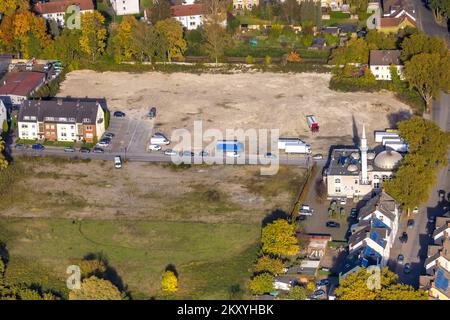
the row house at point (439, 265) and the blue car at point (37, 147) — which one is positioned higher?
the blue car at point (37, 147)

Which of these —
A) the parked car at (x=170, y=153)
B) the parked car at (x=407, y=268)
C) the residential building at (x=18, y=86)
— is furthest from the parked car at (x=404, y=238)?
the residential building at (x=18, y=86)

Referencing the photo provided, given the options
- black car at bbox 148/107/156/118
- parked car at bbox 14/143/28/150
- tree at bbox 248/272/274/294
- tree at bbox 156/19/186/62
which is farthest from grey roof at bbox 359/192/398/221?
tree at bbox 156/19/186/62


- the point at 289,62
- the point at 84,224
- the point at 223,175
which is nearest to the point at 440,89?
the point at 289,62

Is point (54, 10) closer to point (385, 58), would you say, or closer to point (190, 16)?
point (190, 16)

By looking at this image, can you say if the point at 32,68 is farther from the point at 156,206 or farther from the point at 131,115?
the point at 156,206

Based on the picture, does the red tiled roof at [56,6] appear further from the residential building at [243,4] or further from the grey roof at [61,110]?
the grey roof at [61,110]

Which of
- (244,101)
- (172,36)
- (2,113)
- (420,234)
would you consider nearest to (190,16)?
(172,36)

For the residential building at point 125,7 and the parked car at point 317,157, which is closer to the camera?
the parked car at point 317,157
